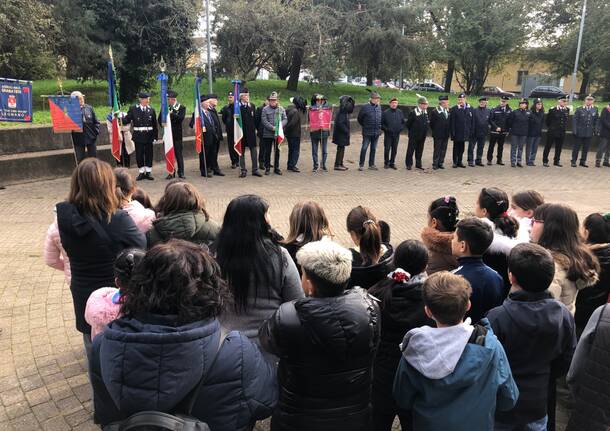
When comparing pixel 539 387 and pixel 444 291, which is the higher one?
pixel 444 291

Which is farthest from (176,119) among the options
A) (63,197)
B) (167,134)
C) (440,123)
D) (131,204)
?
(131,204)

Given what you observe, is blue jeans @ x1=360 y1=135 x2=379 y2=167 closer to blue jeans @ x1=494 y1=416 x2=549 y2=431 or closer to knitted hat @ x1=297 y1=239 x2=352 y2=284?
blue jeans @ x1=494 y1=416 x2=549 y2=431

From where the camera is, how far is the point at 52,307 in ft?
16.5

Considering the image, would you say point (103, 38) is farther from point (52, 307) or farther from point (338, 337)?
point (338, 337)

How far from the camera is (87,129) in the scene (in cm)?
1030

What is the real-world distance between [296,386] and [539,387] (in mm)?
1384

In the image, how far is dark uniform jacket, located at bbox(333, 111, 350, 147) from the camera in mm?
12281

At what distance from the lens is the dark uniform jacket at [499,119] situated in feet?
43.1

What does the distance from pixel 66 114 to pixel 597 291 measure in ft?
31.8

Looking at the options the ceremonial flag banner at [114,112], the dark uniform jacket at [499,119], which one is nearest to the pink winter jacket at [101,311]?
the ceremonial flag banner at [114,112]

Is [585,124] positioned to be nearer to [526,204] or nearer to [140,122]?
[526,204]

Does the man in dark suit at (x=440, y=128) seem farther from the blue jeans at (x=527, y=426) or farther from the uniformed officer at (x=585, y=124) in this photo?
the blue jeans at (x=527, y=426)

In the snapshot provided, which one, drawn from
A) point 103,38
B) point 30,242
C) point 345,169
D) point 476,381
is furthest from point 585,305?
Result: point 103,38

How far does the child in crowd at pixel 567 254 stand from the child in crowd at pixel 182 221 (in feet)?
7.47
